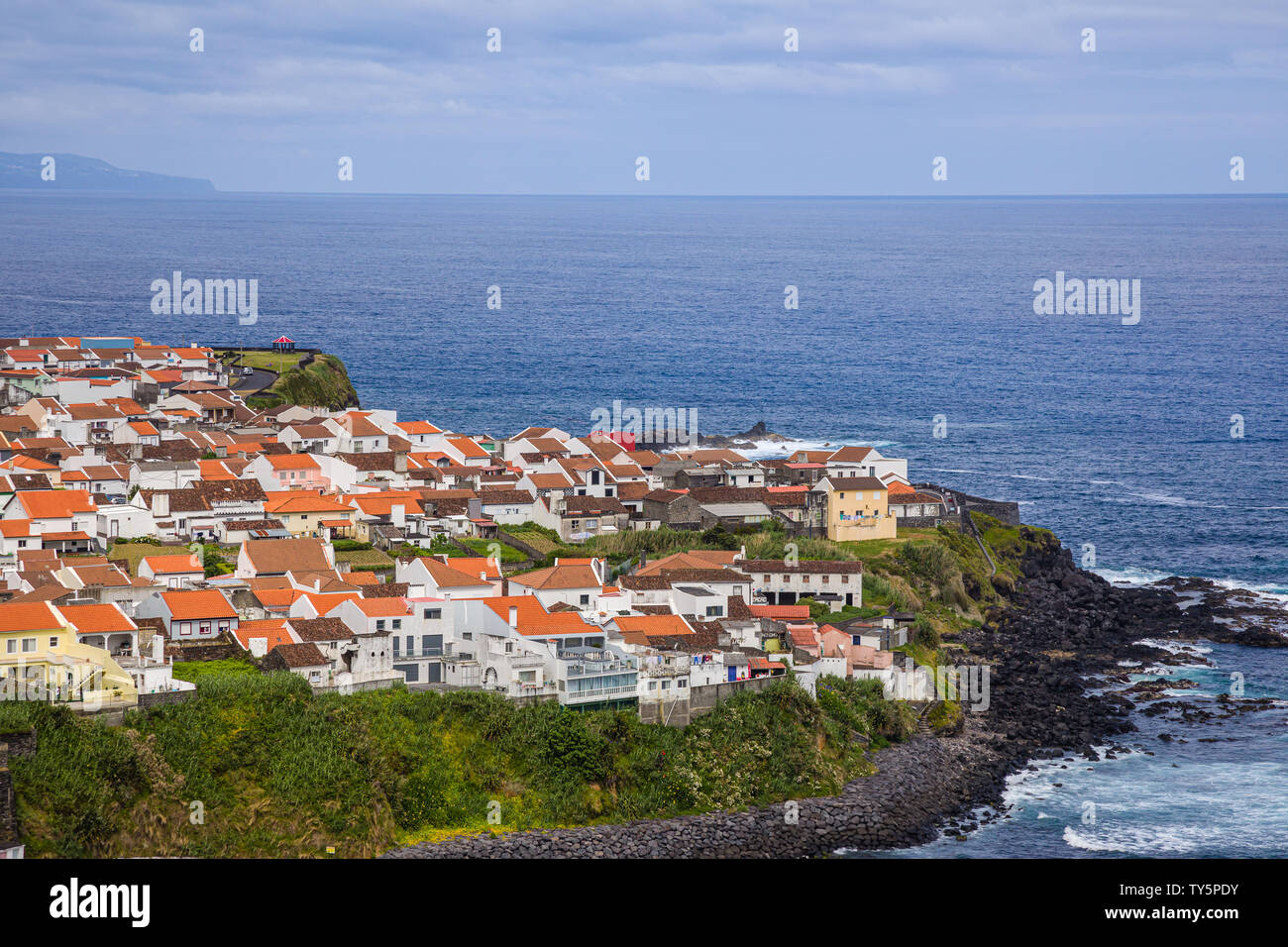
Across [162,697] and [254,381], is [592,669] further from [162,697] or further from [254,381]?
[254,381]

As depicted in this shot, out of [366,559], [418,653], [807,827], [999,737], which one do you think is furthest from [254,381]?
[807,827]

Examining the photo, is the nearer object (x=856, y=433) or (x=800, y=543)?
(x=800, y=543)

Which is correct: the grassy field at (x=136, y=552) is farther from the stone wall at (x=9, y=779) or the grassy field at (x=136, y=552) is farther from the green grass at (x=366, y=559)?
the stone wall at (x=9, y=779)

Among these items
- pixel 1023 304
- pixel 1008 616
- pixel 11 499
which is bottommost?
pixel 1008 616

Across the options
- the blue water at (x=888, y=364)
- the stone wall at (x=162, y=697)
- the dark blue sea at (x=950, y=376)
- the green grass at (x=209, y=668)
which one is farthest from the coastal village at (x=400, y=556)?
the blue water at (x=888, y=364)
